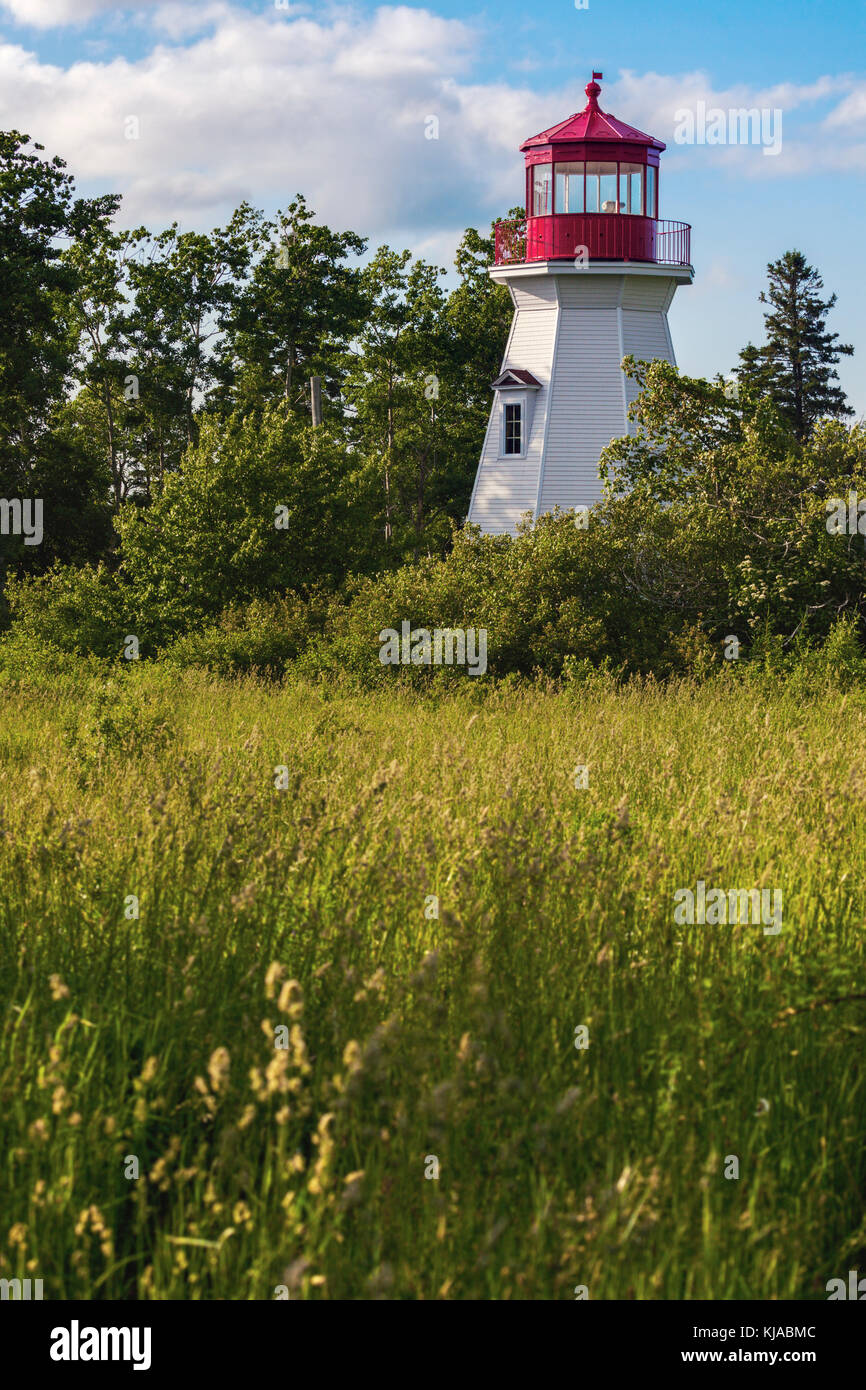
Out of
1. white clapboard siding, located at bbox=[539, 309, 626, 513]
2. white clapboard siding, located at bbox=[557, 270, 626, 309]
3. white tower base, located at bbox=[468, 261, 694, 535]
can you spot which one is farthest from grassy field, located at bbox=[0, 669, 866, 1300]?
white clapboard siding, located at bbox=[557, 270, 626, 309]

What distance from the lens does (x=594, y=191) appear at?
28.7m

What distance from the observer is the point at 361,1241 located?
10.1 feet

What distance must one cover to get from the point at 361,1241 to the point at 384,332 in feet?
119

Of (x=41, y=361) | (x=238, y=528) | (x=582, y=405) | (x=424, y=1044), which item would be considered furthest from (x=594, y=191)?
(x=424, y=1044)

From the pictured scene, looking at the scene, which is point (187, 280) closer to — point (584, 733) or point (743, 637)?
point (743, 637)

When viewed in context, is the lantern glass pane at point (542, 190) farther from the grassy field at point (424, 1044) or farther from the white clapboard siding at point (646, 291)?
the grassy field at point (424, 1044)

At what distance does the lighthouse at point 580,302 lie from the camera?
28.6 metres

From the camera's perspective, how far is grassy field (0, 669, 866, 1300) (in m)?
3.00

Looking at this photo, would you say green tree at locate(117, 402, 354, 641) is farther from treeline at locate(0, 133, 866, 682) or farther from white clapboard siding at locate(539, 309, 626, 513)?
white clapboard siding at locate(539, 309, 626, 513)

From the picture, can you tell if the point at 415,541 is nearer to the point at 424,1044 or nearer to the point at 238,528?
the point at 238,528

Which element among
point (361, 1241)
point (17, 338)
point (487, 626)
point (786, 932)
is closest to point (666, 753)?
point (786, 932)

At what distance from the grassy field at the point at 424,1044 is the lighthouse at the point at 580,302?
22.3 m

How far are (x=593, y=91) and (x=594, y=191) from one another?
2776 millimetres

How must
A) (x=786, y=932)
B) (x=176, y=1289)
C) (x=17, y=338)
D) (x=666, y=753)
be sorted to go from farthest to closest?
(x=17, y=338)
(x=666, y=753)
(x=786, y=932)
(x=176, y=1289)
